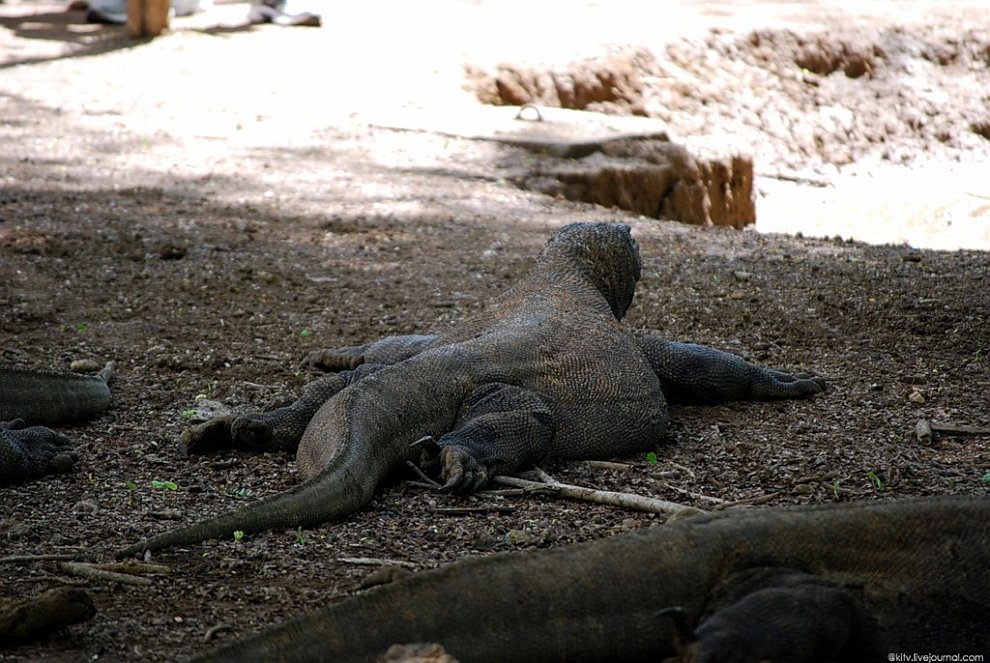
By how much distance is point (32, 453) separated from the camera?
4.18 metres

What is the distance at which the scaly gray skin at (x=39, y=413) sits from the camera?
4070 mm

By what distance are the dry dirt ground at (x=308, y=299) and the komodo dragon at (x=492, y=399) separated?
98mm

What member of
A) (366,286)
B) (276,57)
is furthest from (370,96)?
(366,286)

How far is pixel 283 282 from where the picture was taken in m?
6.93

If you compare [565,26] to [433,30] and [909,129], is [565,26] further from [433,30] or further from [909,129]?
[909,129]

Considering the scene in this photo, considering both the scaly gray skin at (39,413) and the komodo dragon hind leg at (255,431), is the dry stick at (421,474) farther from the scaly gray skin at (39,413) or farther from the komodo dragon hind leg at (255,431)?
the scaly gray skin at (39,413)

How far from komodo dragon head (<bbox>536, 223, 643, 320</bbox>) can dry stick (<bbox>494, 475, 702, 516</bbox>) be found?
146 centimetres

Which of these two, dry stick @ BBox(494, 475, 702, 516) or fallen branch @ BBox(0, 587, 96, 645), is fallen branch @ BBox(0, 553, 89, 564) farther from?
dry stick @ BBox(494, 475, 702, 516)

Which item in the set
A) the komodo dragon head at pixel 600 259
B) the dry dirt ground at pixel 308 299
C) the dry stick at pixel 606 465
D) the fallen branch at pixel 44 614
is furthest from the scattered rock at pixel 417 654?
the komodo dragon head at pixel 600 259

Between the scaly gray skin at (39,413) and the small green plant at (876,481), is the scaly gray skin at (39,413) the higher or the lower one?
the lower one

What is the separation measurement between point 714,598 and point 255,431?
234 cm

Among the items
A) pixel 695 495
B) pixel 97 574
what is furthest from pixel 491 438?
pixel 97 574

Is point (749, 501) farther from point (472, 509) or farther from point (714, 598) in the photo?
point (714, 598)

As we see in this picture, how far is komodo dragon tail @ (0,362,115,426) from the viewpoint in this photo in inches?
183
